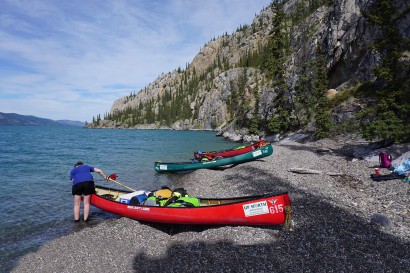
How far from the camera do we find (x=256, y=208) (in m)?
9.38

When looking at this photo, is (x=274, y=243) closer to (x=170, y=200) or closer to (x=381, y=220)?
(x=381, y=220)

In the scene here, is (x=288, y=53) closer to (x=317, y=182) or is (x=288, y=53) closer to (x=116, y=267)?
(x=317, y=182)

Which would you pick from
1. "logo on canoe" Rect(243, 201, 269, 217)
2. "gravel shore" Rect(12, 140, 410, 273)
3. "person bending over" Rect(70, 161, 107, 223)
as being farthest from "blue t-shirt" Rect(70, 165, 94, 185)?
"logo on canoe" Rect(243, 201, 269, 217)

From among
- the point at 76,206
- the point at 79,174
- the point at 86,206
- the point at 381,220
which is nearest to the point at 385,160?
the point at 381,220

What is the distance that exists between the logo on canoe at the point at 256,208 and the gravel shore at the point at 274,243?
1.95ft

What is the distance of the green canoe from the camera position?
25797 mm

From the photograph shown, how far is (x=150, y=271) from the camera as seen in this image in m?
7.75

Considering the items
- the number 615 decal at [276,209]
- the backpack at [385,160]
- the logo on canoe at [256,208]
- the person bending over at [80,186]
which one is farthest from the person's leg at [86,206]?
the backpack at [385,160]

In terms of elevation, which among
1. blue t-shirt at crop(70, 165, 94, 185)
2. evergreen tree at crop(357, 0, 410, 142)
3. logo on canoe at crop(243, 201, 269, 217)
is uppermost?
evergreen tree at crop(357, 0, 410, 142)

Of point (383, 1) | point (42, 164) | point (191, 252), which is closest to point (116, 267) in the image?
point (191, 252)

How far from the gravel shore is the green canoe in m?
12.4

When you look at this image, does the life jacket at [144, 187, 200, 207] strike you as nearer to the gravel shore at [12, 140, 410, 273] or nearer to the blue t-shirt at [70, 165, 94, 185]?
the gravel shore at [12, 140, 410, 273]

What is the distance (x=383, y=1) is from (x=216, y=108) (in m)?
133

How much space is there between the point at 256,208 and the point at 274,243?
1.34 metres
